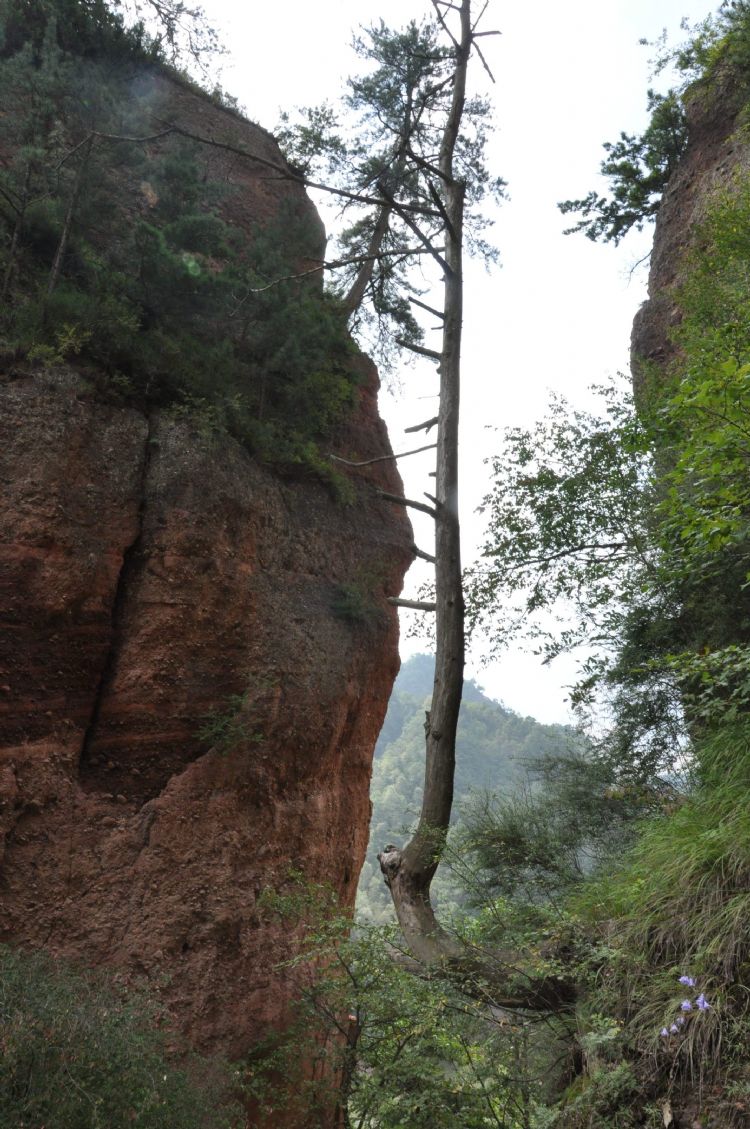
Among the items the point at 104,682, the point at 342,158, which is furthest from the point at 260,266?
the point at 104,682

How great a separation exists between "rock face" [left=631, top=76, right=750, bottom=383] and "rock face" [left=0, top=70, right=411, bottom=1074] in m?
8.33

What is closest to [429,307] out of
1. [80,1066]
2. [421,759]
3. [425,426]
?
[425,426]

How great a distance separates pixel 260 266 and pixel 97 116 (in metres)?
2.56

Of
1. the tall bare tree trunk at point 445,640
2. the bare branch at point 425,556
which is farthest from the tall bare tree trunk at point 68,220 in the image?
the bare branch at point 425,556

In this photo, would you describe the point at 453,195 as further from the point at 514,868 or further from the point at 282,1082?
the point at 282,1082

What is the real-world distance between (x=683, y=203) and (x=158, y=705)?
43.6ft

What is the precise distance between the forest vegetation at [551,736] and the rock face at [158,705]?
53 cm

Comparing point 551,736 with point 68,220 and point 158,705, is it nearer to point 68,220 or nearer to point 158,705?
point 158,705

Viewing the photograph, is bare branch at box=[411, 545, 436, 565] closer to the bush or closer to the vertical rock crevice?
the vertical rock crevice

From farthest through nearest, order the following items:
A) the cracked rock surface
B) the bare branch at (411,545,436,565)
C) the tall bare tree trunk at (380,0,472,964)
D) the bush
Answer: the bare branch at (411,545,436,565) → the cracked rock surface → the tall bare tree trunk at (380,0,472,964) → the bush

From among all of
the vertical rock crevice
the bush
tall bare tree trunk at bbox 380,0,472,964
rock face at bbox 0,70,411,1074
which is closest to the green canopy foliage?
rock face at bbox 0,70,411,1074

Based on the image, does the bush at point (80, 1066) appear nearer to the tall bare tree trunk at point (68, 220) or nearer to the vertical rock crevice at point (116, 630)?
the vertical rock crevice at point (116, 630)

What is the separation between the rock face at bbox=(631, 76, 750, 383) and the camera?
13.8 metres

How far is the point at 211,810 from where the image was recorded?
7.49m
